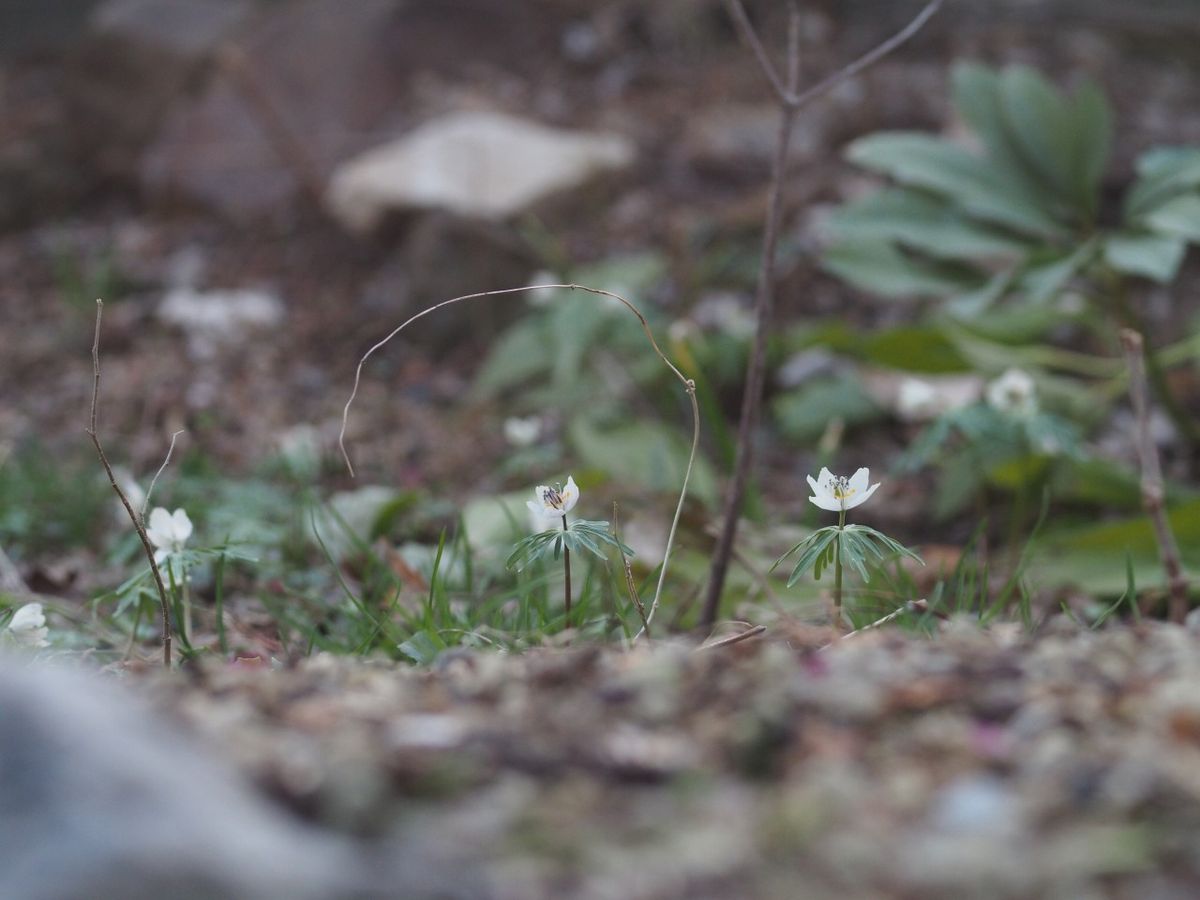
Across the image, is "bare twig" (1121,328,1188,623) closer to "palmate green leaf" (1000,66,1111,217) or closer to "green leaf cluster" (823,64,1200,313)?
"green leaf cluster" (823,64,1200,313)

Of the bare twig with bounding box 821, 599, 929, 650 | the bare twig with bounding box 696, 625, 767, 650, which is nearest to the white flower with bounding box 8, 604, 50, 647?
the bare twig with bounding box 696, 625, 767, 650

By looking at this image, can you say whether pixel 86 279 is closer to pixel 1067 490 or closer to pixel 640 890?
pixel 1067 490

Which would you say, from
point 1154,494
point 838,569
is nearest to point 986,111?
point 1154,494

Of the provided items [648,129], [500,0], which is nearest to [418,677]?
[648,129]

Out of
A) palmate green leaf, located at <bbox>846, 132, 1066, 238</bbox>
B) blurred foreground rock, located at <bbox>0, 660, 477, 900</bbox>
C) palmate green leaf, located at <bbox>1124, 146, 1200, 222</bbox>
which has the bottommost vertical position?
blurred foreground rock, located at <bbox>0, 660, 477, 900</bbox>

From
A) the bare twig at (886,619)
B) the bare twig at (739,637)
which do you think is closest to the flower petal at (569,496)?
the bare twig at (739,637)

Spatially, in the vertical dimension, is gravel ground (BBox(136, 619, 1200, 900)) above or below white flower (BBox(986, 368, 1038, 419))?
below

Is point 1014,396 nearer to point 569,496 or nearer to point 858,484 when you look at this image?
point 858,484
